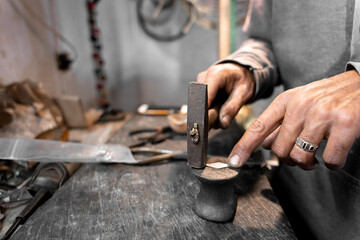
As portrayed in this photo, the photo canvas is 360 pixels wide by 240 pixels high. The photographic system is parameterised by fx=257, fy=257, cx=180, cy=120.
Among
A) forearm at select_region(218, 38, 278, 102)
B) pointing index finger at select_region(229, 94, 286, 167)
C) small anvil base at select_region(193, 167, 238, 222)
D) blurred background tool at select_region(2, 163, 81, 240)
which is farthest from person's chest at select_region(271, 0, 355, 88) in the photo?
blurred background tool at select_region(2, 163, 81, 240)

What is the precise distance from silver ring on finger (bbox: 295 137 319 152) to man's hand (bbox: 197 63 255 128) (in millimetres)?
324

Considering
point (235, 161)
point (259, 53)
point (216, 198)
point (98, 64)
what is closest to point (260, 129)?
point (235, 161)

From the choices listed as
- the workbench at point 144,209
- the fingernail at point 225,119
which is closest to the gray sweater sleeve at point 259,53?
the fingernail at point 225,119

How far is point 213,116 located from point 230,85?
8.4 inches

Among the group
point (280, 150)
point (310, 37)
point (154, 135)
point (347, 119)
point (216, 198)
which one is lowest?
point (154, 135)

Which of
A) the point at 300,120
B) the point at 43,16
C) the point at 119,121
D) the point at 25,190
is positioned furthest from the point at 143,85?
the point at 300,120

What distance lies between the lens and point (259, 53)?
121 centimetres

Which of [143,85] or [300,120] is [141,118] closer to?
[300,120]

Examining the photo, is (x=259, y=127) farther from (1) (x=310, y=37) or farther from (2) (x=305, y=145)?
(1) (x=310, y=37)

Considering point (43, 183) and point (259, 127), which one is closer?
point (259, 127)

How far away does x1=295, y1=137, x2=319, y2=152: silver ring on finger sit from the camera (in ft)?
2.01

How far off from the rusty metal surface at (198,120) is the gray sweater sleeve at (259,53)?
1.61 feet

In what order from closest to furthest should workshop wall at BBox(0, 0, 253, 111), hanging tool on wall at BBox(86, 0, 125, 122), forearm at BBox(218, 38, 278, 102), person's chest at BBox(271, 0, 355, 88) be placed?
1. person's chest at BBox(271, 0, 355, 88)
2. forearm at BBox(218, 38, 278, 102)
3. workshop wall at BBox(0, 0, 253, 111)
4. hanging tool on wall at BBox(86, 0, 125, 122)

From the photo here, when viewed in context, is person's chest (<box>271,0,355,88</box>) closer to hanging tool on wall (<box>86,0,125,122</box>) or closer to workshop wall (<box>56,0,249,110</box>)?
hanging tool on wall (<box>86,0,125,122</box>)
